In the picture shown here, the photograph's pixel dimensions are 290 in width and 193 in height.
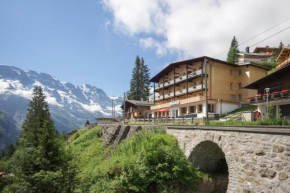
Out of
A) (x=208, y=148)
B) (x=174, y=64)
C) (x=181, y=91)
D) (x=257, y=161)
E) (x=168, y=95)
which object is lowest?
(x=208, y=148)

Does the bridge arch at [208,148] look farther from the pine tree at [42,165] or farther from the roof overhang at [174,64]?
the roof overhang at [174,64]

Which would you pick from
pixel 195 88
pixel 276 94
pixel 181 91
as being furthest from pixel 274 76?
pixel 181 91

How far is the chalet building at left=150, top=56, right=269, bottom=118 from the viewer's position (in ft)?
121

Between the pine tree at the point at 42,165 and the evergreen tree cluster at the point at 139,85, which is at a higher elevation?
the evergreen tree cluster at the point at 139,85

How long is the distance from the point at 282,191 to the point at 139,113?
46.8 meters

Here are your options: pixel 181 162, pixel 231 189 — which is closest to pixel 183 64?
pixel 181 162

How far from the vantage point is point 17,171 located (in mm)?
13758

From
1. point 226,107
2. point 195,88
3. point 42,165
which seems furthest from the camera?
point 195,88

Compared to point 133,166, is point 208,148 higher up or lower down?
higher up

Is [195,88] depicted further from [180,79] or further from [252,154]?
[252,154]

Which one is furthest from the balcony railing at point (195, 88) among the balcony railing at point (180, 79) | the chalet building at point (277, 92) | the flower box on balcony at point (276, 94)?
the flower box on balcony at point (276, 94)

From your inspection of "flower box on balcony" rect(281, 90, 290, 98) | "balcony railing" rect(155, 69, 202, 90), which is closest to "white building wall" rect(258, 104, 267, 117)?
"flower box on balcony" rect(281, 90, 290, 98)

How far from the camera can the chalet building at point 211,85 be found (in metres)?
36.9

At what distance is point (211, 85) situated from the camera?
1464 inches
